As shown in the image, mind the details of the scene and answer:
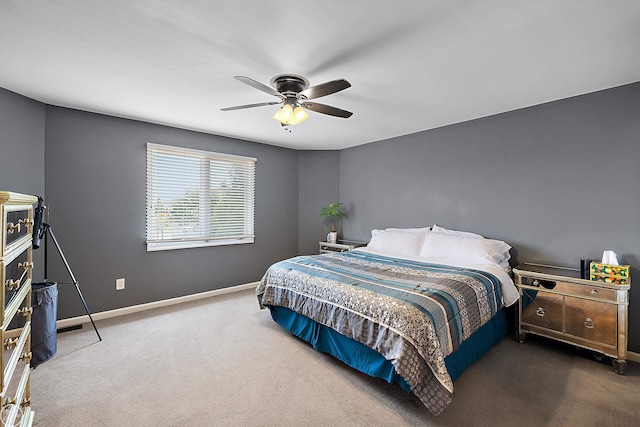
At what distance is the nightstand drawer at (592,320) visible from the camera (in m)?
2.34

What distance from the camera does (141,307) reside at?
3.65m

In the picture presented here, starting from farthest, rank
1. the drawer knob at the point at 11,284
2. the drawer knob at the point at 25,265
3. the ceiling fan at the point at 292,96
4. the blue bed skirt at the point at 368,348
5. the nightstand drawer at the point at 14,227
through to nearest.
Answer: the ceiling fan at the point at 292,96 < the blue bed skirt at the point at 368,348 < the drawer knob at the point at 25,265 < the drawer knob at the point at 11,284 < the nightstand drawer at the point at 14,227

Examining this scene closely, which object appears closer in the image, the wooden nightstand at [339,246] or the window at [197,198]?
the window at [197,198]

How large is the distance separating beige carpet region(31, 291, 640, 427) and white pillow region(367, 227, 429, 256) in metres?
1.38

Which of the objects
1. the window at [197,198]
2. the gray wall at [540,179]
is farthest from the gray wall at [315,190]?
the gray wall at [540,179]

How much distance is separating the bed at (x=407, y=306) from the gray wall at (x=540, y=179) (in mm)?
413

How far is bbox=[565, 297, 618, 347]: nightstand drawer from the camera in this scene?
92.3 inches

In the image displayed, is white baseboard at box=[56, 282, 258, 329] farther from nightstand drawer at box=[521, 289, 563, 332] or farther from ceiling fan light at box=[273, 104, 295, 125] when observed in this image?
nightstand drawer at box=[521, 289, 563, 332]

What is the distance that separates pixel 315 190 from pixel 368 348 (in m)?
3.50

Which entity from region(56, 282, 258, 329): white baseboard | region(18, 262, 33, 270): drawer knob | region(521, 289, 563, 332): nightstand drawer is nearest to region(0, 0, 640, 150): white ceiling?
region(18, 262, 33, 270): drawer knob

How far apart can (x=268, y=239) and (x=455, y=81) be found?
3.61 metres

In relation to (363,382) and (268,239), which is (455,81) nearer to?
(363,382)

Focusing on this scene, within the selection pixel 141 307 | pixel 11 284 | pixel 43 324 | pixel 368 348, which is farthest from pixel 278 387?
pixel 141 307

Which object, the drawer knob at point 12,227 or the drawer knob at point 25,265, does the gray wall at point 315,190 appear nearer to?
the drawer knob at point 25,265
